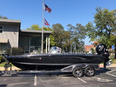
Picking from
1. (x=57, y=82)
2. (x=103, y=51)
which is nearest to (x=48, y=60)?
(x=57, y=82)

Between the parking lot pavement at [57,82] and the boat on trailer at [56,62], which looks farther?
the boat on trailer at [56,62]

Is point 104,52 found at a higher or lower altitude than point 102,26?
lower

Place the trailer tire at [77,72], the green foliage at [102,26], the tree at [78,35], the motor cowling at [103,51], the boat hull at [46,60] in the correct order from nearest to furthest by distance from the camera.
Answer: the boat hull at [46,60]
the trailer tire at [77,72]
the motor cowling at [103,51]
the green foliage at [102,26]
the tree at [78,35]

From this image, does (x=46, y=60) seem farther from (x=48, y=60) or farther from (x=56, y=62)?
(x=56, y=62)

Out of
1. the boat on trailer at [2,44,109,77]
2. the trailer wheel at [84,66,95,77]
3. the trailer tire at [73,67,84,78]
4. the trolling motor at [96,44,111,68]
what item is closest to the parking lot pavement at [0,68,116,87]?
the trailer tire at [73,67,84,78]

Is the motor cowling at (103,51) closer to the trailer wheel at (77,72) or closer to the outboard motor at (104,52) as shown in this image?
the outboard motor at (104,52)

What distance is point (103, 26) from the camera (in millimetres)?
21547

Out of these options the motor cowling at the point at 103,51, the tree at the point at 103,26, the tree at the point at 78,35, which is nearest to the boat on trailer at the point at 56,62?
the motor cowling at the point at 103,51

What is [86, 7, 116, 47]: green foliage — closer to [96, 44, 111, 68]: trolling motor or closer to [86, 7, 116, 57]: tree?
[86, 7, 116, 57]: tree

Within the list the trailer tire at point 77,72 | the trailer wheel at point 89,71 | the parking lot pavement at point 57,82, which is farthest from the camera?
the trailer wheel at point 89,71

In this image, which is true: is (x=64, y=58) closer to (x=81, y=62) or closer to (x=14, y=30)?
(x=81, y=62)

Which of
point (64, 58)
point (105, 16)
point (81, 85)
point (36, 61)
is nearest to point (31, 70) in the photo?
point (36, 61)

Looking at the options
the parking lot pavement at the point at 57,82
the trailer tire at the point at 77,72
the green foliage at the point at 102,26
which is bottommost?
the parking lot pavement at the point at 57,82

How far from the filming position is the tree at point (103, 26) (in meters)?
21.0
